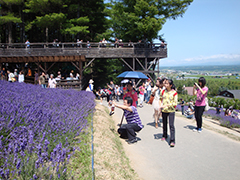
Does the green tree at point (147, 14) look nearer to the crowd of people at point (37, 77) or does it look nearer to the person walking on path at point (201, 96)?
the crowd of people at point (37, 77)

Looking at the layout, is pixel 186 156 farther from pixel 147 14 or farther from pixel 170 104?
pixel 147 14

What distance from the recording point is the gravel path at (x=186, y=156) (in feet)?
15.3

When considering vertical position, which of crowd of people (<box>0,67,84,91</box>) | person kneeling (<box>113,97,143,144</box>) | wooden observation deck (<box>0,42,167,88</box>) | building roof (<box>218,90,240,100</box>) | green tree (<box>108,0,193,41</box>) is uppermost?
green tree (<box>108,0,193,41</box>)

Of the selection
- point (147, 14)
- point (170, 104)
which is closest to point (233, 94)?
point (147, 14)

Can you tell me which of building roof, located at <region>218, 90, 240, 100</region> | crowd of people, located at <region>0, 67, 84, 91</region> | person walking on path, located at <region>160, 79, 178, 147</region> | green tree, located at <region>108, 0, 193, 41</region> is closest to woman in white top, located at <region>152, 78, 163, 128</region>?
person walking on path, located at <region>160, 79, 178, 147</region>

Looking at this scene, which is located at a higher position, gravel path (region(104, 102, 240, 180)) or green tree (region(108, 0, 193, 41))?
green tree (region(108, 0, 193, 41))

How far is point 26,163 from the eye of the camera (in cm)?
271

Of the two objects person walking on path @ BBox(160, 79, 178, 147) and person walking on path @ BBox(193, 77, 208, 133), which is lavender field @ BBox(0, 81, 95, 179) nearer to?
person walking on path @ BBox(160, 79, 178, 147)

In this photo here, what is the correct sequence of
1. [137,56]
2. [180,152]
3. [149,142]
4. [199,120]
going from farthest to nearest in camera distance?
[137,56]
[199,120]
[149,142]
[180,152]

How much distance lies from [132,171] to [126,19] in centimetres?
2489

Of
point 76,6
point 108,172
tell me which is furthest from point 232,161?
point 76,6

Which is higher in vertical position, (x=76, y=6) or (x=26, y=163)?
(x=76, y=6)

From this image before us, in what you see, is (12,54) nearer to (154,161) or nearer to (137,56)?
(137,56)

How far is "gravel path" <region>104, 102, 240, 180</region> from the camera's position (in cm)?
468
